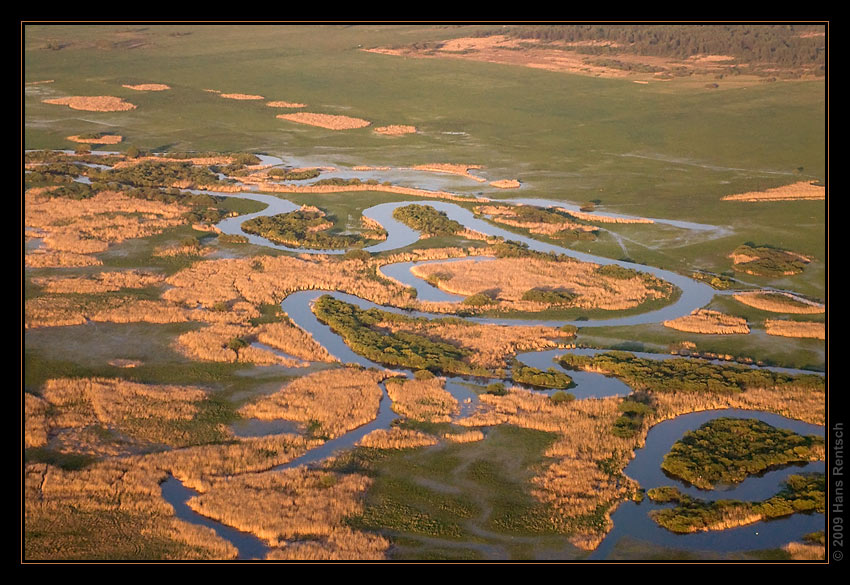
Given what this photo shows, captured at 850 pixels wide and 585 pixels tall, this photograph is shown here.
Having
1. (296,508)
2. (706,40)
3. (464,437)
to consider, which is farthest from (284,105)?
(296,508)

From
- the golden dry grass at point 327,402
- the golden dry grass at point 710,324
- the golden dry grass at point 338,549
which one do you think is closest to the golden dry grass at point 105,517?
the golden dry grass at point 338,549

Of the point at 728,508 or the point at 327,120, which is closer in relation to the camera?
the point at 728,508

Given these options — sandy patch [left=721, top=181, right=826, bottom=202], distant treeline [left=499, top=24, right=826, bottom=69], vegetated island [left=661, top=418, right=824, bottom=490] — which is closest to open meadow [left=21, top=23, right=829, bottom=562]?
sandy patch [left=721, top=181, right=826, bottom=202]

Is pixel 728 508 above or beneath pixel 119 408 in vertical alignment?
beneath

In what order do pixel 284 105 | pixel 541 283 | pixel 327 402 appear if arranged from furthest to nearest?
pixel 284 105 < pixel 541 283 < pixel 327 402

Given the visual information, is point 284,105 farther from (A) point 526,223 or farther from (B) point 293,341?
(B) point 293,341
